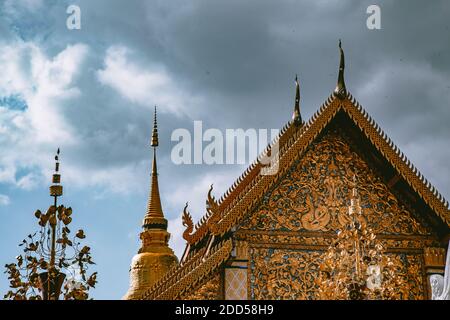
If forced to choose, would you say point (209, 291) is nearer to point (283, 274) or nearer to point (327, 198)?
point (283, 274)

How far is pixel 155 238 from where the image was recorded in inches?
871

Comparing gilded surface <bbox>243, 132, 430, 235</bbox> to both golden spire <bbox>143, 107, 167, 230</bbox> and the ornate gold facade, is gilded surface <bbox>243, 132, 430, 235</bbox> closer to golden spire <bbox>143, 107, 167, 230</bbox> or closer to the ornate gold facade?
the ornate gold facade

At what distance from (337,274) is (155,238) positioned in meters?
9.80

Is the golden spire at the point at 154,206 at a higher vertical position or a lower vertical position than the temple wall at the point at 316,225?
higher

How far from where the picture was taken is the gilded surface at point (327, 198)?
13.4 metres

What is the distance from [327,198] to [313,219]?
15.3 inches

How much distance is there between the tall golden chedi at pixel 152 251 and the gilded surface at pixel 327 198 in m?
7.50

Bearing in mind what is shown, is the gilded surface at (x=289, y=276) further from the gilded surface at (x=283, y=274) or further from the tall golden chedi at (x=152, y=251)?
the tall golden chedi at (x=152, y=251)

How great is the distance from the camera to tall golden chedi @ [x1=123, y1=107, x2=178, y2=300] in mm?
21062

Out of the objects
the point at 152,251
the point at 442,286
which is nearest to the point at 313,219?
the point at 442,286

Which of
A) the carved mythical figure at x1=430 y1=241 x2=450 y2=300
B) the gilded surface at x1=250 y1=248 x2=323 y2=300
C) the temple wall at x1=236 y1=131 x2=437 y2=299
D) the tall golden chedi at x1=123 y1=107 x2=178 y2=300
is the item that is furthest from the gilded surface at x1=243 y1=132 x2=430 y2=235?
the tall golden chedi at x1=123 y1=107 x2=178 y2=300

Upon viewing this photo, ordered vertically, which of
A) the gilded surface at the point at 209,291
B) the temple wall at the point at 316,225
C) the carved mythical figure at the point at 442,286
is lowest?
the carved mythical figure at the point at 442,286

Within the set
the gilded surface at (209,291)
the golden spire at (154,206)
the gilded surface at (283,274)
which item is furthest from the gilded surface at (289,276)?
the golden spire at (154,206)
